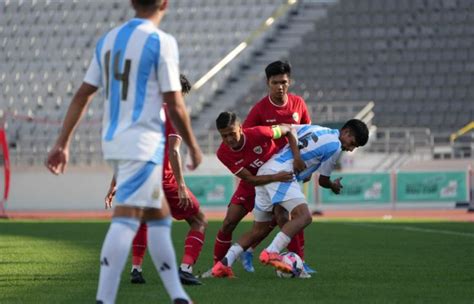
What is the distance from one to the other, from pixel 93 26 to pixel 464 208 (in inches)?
530

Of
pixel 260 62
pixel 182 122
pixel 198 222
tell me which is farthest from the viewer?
pixel 260 62

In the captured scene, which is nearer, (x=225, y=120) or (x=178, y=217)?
(x=225, y=120)

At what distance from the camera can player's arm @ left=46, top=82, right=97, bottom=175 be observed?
5.73 m

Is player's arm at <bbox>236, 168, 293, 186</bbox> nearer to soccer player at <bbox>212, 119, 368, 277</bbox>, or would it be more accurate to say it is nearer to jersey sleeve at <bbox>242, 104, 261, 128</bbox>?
soccer player at <bbox>212, 119, 368, 277</bbox>

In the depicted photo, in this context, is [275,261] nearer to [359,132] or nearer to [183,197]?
[183,197]

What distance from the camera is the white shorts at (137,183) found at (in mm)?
5625

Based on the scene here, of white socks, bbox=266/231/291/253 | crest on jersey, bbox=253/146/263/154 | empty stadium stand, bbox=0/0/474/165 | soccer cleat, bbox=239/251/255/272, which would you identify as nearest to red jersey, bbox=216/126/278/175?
crest on jersey, bbox=253/146/263/154

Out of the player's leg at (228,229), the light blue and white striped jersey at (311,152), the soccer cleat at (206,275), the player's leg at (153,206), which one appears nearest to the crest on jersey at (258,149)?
the light blue and white striped jersey at (311,152)

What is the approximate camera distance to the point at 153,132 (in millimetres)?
5699

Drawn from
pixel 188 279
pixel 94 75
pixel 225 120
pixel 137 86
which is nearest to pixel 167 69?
pixel 137 86

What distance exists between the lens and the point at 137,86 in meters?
5.67

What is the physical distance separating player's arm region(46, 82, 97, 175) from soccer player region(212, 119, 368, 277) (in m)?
3.33

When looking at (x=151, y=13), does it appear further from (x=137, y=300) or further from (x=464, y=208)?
(x=464, y=208)

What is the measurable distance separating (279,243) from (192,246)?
0.70 meters
